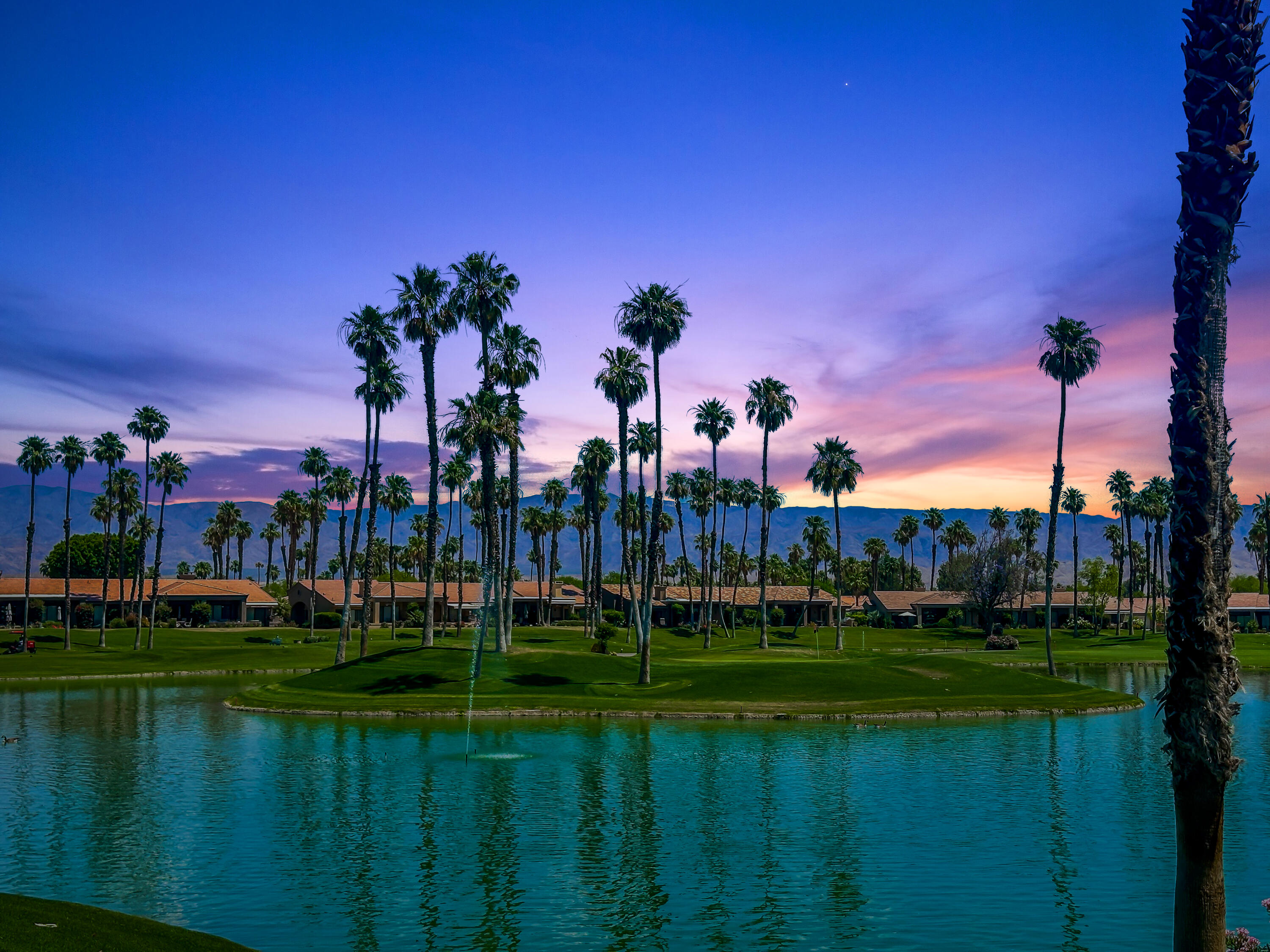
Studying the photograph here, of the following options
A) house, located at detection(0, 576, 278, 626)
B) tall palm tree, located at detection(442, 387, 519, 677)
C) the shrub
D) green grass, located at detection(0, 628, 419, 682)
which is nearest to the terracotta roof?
house, located at detection(0, 576, 278, 626)

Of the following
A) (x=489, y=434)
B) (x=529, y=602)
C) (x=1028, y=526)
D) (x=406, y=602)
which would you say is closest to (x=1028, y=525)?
(x=1028, y=526)

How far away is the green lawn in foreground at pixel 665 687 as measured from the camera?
2067 inches

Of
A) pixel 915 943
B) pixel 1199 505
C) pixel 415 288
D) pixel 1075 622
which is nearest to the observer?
pixel 1199 505

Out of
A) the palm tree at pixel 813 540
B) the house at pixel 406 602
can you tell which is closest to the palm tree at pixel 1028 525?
the palm tree at pixel 813 540

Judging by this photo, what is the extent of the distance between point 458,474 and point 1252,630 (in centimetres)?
11894

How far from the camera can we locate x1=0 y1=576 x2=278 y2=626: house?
132 metres

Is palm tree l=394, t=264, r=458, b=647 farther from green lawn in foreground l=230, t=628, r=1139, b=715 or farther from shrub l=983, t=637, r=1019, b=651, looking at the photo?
shrub l=983, t=637, r=1019, b=651

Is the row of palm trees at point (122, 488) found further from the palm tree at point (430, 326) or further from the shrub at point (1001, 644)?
the shrub at point (1001, 644)

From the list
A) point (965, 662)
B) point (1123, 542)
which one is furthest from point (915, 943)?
point (1123, 542)

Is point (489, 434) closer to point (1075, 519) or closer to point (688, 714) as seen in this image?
point (688, 714)

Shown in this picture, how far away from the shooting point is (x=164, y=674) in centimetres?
7806

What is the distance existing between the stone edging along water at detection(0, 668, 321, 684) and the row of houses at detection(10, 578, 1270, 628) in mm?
47118

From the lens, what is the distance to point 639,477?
298ft

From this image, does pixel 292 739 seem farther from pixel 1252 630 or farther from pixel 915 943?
pixel 1252 630
